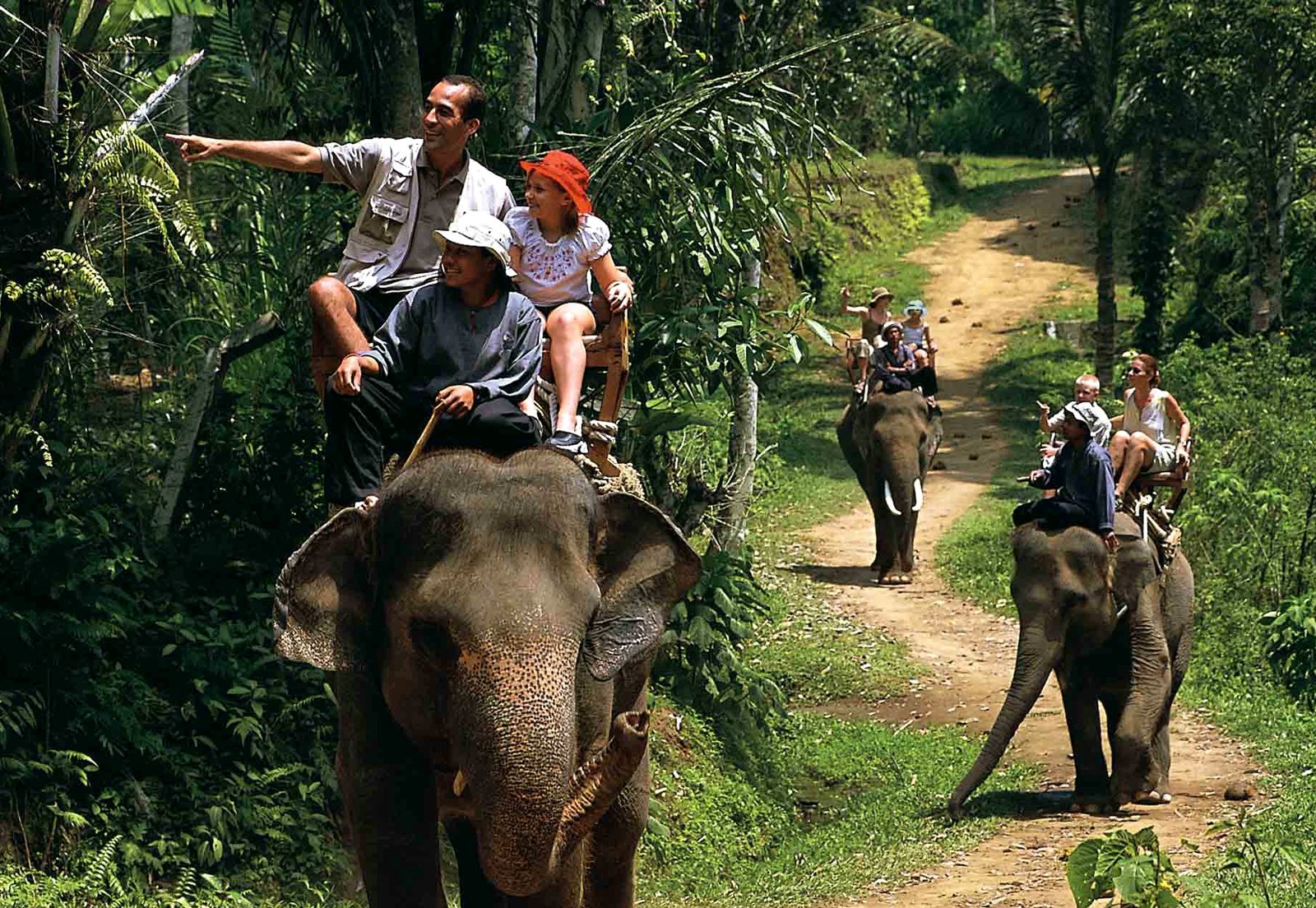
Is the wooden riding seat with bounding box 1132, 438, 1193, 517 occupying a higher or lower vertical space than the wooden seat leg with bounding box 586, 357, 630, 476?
lower

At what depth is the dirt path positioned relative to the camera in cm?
961

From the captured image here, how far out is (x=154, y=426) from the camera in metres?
10.8

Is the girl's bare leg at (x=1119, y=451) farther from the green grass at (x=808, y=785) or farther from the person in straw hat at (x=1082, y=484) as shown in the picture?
the green grass at (x=808, y=785)

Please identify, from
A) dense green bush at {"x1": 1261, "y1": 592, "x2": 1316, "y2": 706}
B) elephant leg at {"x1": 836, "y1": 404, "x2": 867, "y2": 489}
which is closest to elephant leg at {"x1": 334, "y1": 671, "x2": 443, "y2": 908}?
dense green bush at {"x1": 1261, "y1": 592, "x2": 1316, "y2": 706}

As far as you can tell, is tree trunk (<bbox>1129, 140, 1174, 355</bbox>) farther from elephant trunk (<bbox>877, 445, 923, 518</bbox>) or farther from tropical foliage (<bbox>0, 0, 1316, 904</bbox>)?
tropical foliage (<bbox>0, 0, 1316, 904</bbox>)

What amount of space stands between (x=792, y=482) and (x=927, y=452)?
142 inches

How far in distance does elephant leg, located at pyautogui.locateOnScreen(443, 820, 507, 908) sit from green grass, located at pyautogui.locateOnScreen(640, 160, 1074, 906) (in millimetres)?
3135

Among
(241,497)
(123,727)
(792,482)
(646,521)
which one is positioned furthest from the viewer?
(792,482)

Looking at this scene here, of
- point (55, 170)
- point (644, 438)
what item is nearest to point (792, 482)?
point (644, 438)

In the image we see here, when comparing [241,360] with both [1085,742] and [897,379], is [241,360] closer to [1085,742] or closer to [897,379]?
[1085,742]

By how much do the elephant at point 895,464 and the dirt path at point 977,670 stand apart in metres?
0.29

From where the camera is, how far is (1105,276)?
89.8 feet

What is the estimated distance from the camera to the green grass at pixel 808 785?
32.8ft

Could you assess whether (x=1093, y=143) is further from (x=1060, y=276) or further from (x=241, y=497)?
(x=241, y=497)
